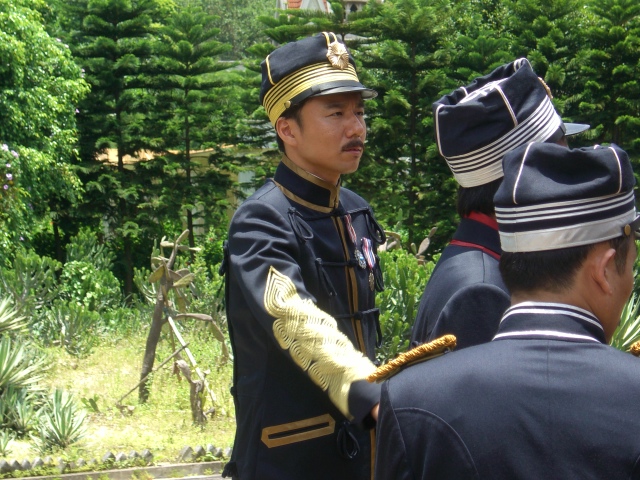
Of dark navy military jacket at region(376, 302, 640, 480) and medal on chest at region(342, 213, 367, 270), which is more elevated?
medal on chest at region(342, 213, 367, 270)

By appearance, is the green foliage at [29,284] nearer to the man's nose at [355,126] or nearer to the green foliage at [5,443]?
the green foliage at [5,443]

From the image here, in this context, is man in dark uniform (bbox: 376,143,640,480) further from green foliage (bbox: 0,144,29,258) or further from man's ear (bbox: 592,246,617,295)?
green foliage (bbox: 0,144,29,258)

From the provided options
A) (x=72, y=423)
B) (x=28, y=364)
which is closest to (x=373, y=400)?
(x=72, y=423)

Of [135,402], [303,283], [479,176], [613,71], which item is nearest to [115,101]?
[613,71]

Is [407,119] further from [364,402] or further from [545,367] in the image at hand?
[545,367]

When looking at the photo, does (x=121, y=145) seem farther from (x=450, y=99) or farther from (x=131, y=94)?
(x=450, y=99)

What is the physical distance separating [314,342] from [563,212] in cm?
88

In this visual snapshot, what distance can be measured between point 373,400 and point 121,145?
1685 centimetres

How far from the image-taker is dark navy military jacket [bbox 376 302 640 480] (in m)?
1.32

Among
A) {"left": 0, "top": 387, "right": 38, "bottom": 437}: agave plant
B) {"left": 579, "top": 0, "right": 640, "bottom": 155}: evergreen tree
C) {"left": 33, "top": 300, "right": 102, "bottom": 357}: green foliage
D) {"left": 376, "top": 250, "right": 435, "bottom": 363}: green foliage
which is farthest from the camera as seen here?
{"left": 579, "top": 0, "right": 640, "bottom": 155}: evergreen tree

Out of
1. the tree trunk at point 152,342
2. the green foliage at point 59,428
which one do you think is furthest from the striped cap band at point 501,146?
the tree trunk at point 152,342

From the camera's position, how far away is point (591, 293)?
142cm

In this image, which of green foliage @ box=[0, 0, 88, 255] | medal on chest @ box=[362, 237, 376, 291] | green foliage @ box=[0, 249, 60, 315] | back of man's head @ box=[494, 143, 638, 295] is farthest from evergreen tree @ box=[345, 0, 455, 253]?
back of man's head @ box=[494, 143, 638, 295]

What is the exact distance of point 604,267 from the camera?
1413 mm
